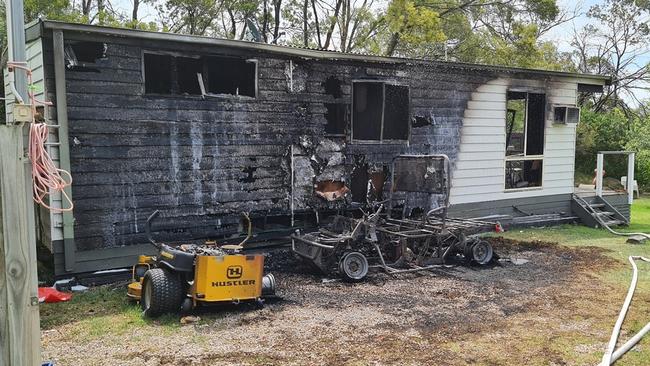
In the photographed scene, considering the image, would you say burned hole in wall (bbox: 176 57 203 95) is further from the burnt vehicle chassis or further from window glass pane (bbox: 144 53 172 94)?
the burnt vehicle chassis

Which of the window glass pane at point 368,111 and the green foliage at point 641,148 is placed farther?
the green foliage at point 641,148

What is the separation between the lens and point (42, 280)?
259 inches

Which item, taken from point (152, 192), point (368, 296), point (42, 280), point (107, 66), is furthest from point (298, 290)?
point (107, 66)

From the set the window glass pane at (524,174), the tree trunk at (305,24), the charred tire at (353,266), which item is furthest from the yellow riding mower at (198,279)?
the tree trunk at (305,24)

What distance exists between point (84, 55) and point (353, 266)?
4.12m

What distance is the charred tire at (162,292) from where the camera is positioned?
507 cm

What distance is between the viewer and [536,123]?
1130cm

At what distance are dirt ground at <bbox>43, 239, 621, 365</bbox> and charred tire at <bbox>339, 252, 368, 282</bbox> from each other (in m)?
0.13

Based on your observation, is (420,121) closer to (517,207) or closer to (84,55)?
(517,207)

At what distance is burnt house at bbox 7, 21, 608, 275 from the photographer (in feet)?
21.1

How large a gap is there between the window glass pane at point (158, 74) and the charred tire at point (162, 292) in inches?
110

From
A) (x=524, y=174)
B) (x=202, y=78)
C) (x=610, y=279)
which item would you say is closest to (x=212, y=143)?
(x=202, y=78)

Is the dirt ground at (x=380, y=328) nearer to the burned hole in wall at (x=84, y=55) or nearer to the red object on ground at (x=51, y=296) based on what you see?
the red object on ground at (x=51, y=296)

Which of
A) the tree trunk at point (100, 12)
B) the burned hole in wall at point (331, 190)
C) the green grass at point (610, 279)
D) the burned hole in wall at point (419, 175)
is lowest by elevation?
the green grass at point (610, 279)
